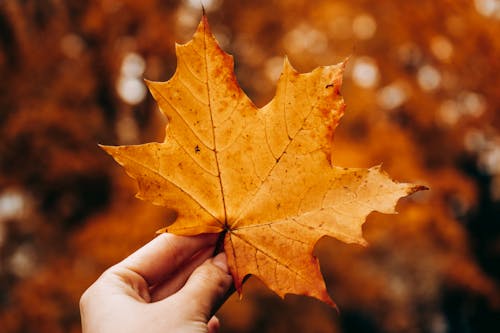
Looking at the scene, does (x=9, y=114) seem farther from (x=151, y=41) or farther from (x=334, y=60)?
(x=334, y=60)

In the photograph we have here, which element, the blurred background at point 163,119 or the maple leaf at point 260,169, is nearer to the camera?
the maple leaf at point 260,169

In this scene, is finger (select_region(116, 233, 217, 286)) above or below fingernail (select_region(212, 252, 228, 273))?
below

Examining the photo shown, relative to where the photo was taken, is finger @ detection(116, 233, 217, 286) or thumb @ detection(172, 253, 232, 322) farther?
finger @ detection(116, 233, 217, 286)

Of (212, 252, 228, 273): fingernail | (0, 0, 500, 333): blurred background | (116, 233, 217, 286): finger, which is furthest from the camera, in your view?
(0, 0, 500, 333): blurred background

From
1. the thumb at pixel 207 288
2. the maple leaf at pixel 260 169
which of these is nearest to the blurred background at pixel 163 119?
the maple leaf at pixel 260 169

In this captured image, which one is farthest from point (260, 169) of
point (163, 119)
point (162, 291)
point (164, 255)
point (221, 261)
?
point (163, 119)

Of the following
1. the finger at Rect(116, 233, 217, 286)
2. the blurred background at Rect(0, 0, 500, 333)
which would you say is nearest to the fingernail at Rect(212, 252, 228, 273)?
the finger at Rect(116, 233, 217, 286)

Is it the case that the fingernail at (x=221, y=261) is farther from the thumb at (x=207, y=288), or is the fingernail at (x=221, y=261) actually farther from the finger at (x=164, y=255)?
the finger at (x=164, y=255)

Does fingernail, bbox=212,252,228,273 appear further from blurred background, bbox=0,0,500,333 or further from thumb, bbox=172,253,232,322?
blurred background, bbox=0,0,500,333
